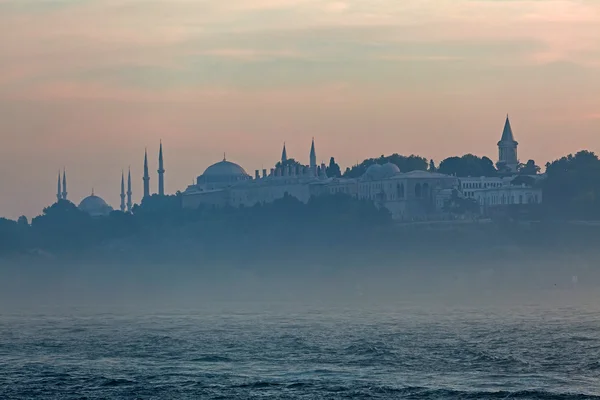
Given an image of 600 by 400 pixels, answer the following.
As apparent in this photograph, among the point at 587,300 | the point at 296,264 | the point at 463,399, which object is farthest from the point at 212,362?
the point at 296,264

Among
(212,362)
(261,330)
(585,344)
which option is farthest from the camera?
(261,330)

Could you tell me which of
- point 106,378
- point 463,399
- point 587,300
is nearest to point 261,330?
point 106,378

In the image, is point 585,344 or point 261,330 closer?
point 585,344

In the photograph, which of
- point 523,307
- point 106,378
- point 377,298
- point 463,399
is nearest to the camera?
point 463,399

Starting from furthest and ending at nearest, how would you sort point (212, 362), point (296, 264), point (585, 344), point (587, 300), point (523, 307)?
1. point (296, 264)
2. point (587, 300)
3. point (523, 307)
4. point (585, 344)
5. point (212, 362)

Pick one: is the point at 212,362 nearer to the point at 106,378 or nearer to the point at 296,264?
the point at 106,378

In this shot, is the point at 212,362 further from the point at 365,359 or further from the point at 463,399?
the point at 463,399
